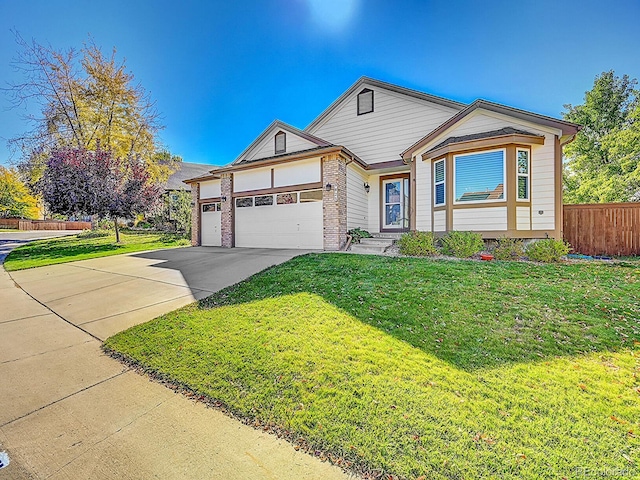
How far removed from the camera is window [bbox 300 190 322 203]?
10.9 meters

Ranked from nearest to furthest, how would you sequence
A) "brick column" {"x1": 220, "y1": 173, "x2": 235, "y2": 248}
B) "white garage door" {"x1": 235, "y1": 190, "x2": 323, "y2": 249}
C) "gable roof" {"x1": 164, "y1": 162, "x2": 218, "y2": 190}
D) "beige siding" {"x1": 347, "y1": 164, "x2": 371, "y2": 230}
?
"white garage door" {"x1": 235, "y1": 190, "x2": 323, "y2": 249} < "beige siding" {"x1": 347, "y1": 164, "x2": 371, "y2": 230} < "brick column" {"x1": 220, "y1": 173, "x2": 235, "y2": 248} < "gable roof" {"x1": 164, "y1": 162, "x2": 218, "y2": 190}

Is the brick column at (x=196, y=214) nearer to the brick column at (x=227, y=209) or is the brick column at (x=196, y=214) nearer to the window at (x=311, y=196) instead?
the brick column at (x=227, y=209)

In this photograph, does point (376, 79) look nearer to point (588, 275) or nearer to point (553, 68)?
point (553, 68)

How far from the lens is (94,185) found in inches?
572

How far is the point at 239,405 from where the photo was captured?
8.09ft

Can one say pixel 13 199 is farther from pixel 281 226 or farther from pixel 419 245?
pixel 419 245

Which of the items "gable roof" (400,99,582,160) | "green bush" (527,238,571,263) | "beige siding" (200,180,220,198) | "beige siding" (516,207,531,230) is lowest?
"green bush" (527,238,571,263)

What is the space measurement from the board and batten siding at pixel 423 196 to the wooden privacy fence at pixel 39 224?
43327 millimetres

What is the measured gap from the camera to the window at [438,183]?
30.9 feet

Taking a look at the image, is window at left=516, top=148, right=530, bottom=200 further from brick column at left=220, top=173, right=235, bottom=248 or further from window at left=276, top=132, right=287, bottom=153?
brick column at left=220, top=173, right=235, bottom=248

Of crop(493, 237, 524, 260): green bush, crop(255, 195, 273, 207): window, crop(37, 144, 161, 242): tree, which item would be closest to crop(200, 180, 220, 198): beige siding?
crop(255, 195, 273, 207): window

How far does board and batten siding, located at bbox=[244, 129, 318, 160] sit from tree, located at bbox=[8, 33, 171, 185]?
35.4 feet

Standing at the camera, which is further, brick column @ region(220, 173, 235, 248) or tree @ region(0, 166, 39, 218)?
tree @ region(0, 166, 39, 218)

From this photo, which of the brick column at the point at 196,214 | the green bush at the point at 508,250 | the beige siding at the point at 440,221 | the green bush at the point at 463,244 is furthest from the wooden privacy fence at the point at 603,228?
the brick column at the point at 196,214
